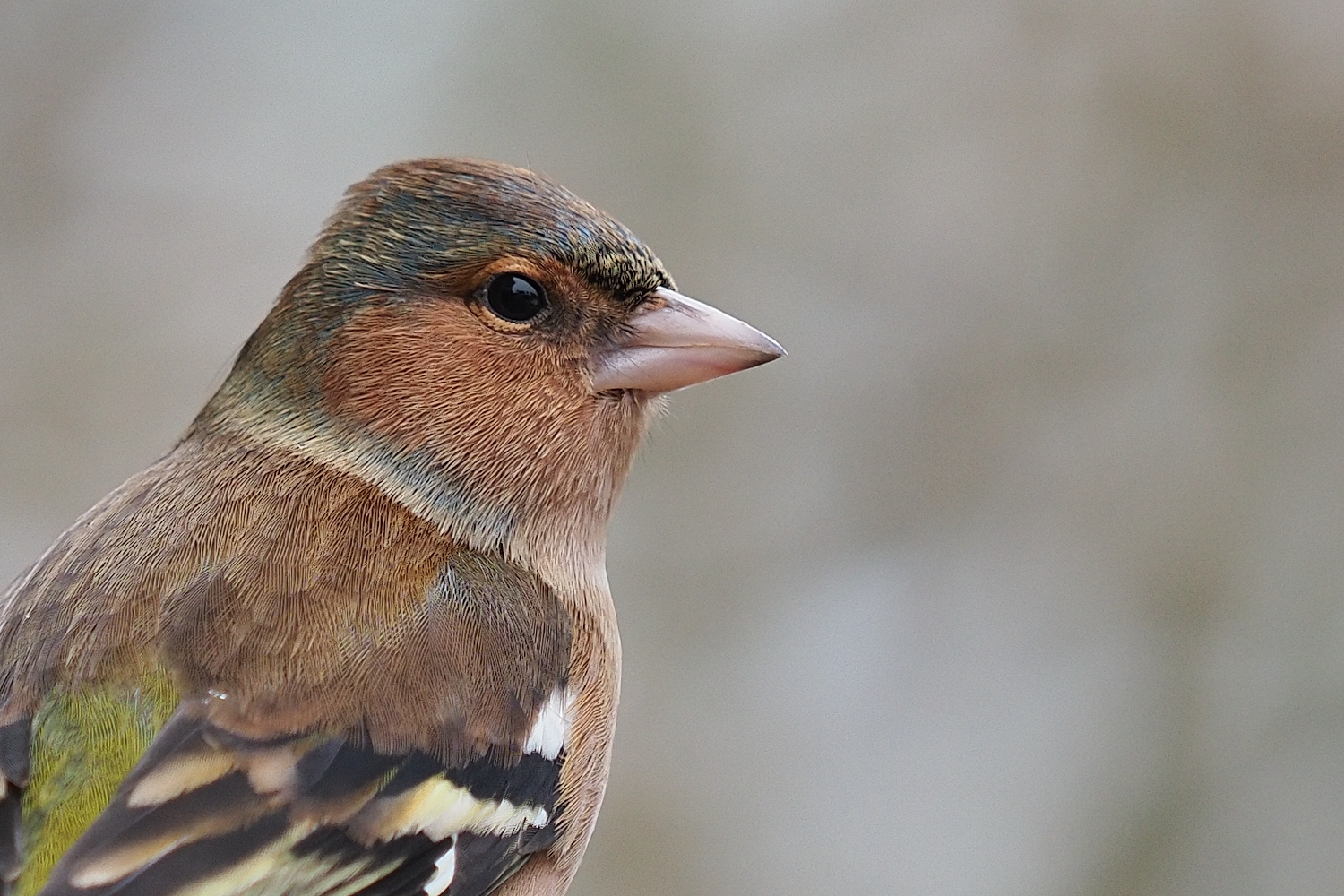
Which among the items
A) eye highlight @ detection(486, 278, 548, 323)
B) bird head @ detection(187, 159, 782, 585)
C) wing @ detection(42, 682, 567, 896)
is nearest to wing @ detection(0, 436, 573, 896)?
wing @ detection(42, 682, 567, 896)

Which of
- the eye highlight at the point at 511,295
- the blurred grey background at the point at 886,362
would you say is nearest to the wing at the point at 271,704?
the eye highlight at the point at 511,295

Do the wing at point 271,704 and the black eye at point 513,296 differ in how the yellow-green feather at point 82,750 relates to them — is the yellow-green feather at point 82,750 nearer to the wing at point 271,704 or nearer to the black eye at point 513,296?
the wing at point 271,704

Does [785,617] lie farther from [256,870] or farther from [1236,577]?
[256,870]

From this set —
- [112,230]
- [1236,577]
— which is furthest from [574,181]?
[1236,577]

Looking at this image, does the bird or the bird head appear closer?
the bird

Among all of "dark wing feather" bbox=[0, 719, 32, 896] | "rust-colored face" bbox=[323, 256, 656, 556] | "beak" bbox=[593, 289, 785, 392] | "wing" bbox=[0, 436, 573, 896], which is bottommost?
"dark wing feather" bbox=[0, 719, 32, 896]

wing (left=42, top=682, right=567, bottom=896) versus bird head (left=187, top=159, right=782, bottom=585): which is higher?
bird head (left=187, top=159, right=782, bottom=585)

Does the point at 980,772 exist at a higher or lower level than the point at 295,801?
lower

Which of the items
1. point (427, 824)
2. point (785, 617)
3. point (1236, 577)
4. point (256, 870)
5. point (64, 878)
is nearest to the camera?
point (64, 878)

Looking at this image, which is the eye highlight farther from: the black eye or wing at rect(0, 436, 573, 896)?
wing at rect(0, 436, 573, 896)
